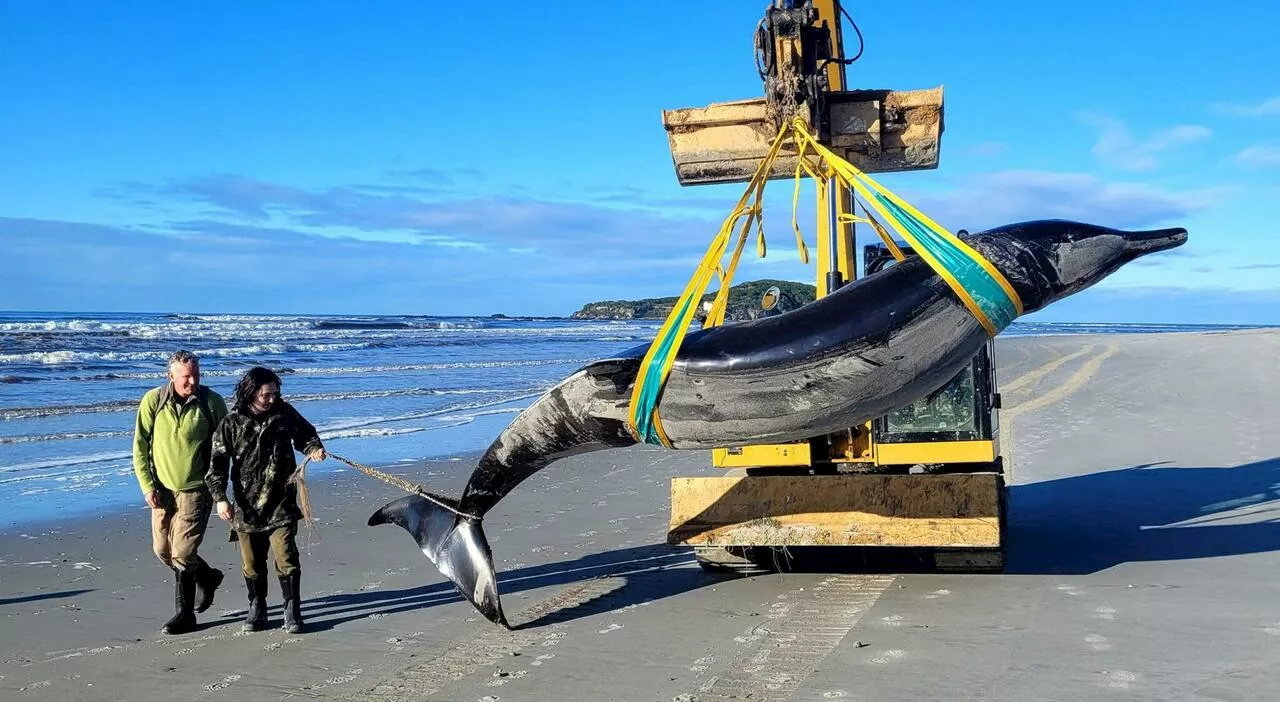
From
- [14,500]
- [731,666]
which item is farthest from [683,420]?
[14,500]

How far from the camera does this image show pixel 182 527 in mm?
7008

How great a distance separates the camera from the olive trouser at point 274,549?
6766 millimetres

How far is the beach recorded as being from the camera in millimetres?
5543

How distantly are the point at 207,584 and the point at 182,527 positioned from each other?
0.45 meters

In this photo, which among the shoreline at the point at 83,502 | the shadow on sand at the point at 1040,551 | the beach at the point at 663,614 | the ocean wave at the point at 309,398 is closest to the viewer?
the beach at the point at 663,614

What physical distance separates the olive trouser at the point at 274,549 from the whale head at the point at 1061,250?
4292 mm

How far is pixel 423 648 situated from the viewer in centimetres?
633

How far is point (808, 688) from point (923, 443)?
271 cm

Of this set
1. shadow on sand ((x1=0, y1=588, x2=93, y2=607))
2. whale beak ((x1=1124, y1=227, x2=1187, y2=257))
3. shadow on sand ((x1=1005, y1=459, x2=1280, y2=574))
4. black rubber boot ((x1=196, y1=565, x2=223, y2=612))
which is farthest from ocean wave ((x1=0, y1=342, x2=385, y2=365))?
whale beak ((x1=1124, y1=227, x2=1187, y2=257))

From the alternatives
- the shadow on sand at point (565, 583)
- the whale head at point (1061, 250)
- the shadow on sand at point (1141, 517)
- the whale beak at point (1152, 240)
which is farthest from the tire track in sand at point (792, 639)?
the whale beak at point (1152, 240)

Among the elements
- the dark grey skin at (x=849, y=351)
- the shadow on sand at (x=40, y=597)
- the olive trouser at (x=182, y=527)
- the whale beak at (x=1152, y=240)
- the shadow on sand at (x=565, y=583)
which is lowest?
the shadow on sand at (x=565, y=583)

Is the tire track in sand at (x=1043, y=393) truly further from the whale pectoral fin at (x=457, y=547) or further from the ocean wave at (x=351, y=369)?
the ocean wave at (x=351, y=369)

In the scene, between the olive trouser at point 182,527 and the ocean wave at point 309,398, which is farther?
the ocean wave at point 309,398

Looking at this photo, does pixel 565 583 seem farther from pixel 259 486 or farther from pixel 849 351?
pixel 849 351
